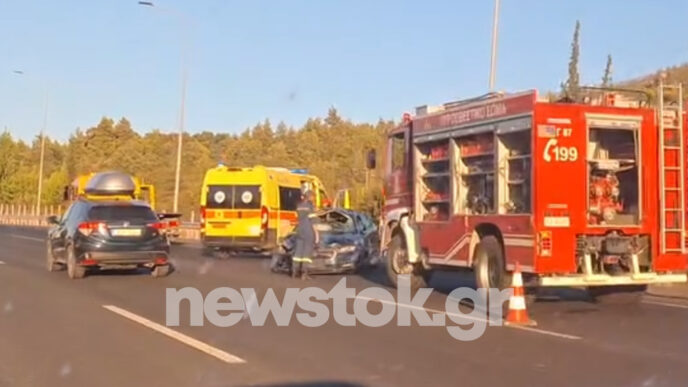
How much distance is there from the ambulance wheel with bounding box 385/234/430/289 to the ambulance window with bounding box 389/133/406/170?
125cm

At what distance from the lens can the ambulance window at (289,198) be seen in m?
29.3

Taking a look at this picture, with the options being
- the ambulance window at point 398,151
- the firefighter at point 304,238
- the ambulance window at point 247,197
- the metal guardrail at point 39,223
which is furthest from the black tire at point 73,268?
the metal guardrail at point 39,223

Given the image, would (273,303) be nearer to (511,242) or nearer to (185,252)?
(511,242)

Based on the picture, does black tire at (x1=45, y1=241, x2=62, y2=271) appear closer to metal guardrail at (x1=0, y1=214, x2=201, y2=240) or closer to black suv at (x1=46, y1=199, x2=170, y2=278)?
black suv at (x1=46, y1=199, x2=170, y2=278)

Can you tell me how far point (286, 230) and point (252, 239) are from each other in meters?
1.03

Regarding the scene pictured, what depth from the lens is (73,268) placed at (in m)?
20.1

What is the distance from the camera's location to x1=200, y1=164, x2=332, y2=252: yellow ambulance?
94.0 ft

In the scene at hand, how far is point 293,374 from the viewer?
9516 millimetres

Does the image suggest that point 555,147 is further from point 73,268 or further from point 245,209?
point 245,209

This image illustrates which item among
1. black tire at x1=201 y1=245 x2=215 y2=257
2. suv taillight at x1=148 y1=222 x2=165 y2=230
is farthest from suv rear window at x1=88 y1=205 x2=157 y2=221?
black tire at x1=201 y1=245 x2=215 y2=257

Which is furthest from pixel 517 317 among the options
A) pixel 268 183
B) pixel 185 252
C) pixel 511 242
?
pixel 185 252

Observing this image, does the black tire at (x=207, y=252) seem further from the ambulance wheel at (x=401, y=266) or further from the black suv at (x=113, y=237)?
the ambulance wheel at (x=401, y=266)

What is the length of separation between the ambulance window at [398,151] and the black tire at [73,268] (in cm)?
610

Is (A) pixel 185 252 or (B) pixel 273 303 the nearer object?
(B) pixel 273 303
